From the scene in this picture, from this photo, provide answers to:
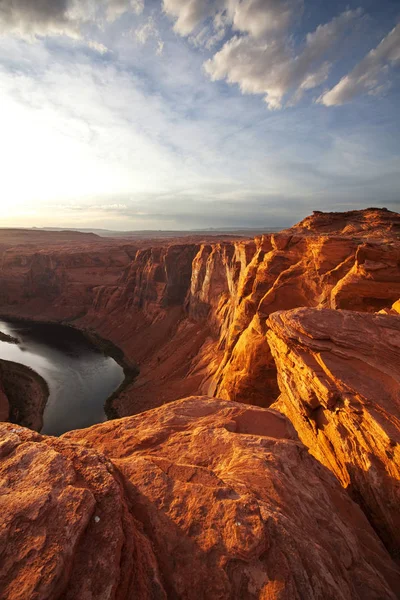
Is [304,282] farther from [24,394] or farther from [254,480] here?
[24,394]

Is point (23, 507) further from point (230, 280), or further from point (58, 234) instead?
point (58, 234)

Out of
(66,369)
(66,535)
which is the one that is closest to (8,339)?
(66,369)

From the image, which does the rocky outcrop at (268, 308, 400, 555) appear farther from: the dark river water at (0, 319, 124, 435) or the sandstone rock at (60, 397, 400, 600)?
the dark river water at (0, 319, 124, 435)

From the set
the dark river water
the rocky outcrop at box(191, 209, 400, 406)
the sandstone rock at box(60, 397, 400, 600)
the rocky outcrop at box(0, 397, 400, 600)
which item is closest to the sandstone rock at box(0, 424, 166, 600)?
the rocky outcrop at box(0, 397, 400, 600)

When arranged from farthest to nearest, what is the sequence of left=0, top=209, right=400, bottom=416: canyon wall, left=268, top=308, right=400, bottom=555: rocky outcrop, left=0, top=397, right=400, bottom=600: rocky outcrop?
1. left=0, top=209, right=400, bottom=416: canyon wall
2. left=268, top=308, right=400, bottom=555: rocky outcrop
3. left=0, top=397, right=400, bottom=600: rocky outcrop

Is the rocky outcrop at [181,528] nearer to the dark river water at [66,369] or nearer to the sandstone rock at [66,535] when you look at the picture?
the sandstone rock at [66,535]
